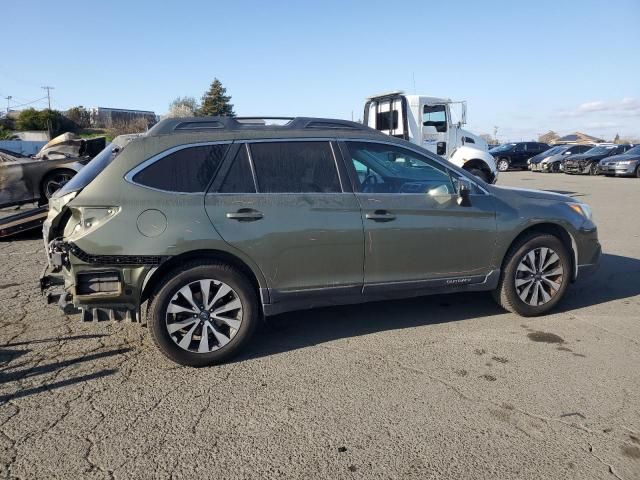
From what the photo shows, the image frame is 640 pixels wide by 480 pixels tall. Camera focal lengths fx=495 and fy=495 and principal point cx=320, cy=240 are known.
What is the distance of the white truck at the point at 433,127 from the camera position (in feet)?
43.1

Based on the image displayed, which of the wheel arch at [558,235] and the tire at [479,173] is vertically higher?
the tire at [479,173]

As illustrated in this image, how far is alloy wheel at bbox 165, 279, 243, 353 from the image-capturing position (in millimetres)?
3654

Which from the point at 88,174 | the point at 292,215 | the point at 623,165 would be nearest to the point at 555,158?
Answer: the point at 623,165

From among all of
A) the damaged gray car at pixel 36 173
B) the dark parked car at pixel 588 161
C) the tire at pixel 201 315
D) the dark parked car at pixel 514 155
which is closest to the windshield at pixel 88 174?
the tire at pixel 201 315

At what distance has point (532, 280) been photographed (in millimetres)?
4633

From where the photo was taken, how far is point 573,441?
2775mm

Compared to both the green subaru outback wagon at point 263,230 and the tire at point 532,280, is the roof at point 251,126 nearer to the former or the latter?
the green subaru outback wagon at point 263,230

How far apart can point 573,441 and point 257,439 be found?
1.78m

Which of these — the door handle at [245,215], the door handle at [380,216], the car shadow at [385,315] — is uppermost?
the door handle at [245,215]

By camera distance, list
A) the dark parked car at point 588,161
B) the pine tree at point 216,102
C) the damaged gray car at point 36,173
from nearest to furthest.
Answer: the damaged gray car at point 36,173 < the dark parked car at point 588,161 < the pine tree at point 216,102

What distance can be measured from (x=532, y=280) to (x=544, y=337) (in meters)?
0.61

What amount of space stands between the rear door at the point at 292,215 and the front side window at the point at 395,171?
240 mm

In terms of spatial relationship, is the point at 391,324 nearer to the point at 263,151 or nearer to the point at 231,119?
the point at 263,151

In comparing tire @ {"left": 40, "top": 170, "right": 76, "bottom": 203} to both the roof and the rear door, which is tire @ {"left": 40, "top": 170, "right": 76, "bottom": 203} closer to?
the roof
